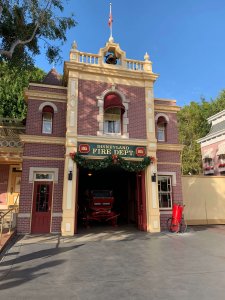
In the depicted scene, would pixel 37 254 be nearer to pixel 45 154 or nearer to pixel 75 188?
pixel 75 188

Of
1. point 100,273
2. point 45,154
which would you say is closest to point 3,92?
point 45,154

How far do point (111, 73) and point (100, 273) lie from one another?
1057 centimetres

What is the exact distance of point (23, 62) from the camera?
44.8 ft

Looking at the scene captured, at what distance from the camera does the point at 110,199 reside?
48.5 feet

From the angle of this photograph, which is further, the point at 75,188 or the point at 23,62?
the point at 23,62

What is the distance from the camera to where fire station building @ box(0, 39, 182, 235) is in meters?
12.0

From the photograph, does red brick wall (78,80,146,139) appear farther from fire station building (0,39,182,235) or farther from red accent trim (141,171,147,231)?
red accent trim (141,171,147,231)

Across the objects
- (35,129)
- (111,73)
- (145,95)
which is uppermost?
(111,73)

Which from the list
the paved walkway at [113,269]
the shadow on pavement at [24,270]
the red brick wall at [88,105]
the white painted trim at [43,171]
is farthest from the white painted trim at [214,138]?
the shadow on pavement at [24,270]

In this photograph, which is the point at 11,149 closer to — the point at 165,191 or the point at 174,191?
the point at 165,191

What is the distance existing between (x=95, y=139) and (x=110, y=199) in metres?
4.24

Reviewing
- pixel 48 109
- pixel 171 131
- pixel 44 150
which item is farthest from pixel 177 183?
pixel 48 109

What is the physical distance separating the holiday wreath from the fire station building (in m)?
Answer: 0.05

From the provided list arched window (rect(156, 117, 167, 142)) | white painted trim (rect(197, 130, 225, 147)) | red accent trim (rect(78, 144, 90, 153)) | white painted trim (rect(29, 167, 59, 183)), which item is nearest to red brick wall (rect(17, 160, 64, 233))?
white painted trim (rect(29, 167, 59, 183))
